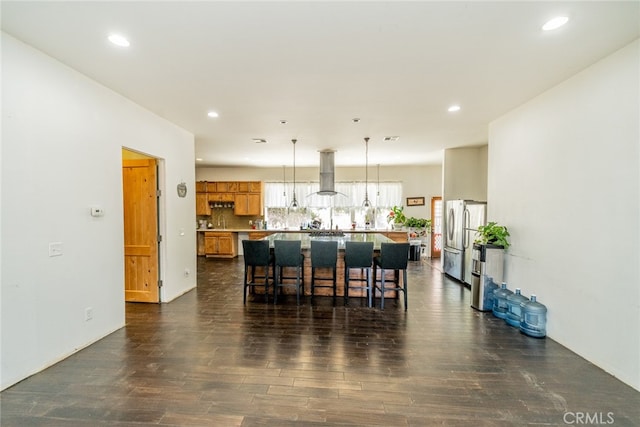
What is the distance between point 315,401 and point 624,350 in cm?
259

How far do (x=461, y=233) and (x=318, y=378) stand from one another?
4247 millimetres

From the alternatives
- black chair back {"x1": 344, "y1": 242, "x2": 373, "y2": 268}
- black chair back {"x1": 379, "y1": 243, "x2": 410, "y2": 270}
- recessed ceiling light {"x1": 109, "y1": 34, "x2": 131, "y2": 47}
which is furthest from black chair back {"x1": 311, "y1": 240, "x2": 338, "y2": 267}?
recessed ceiling light {"x1": 109, "y1": 34, "x2": 131, "y2": 47}

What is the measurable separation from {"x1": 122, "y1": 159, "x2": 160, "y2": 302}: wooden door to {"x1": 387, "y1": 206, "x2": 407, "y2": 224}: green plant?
20.5ft

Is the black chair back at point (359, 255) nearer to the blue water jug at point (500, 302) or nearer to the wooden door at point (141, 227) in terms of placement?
the blue water jug at point (500, 302)

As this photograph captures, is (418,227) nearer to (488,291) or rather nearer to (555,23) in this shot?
(488,291)

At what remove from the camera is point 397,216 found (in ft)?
27.4

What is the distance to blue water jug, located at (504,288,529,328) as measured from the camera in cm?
346

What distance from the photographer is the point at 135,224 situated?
14.0 feet

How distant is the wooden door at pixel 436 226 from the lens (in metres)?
8.33

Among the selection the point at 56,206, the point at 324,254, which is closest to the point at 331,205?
the point at 324,254

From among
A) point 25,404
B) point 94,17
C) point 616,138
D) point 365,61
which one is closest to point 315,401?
point 25,404

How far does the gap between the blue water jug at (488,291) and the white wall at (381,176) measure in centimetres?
490

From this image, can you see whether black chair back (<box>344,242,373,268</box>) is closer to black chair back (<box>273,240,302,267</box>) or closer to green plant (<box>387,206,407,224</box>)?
black chair back (<box>273,240,302,267</box>)

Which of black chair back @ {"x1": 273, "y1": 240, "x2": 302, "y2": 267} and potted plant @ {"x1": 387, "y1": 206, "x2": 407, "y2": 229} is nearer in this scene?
black chair back @ {"x1": 273, "y1": 240, "x2": 302, "y2": 267}
